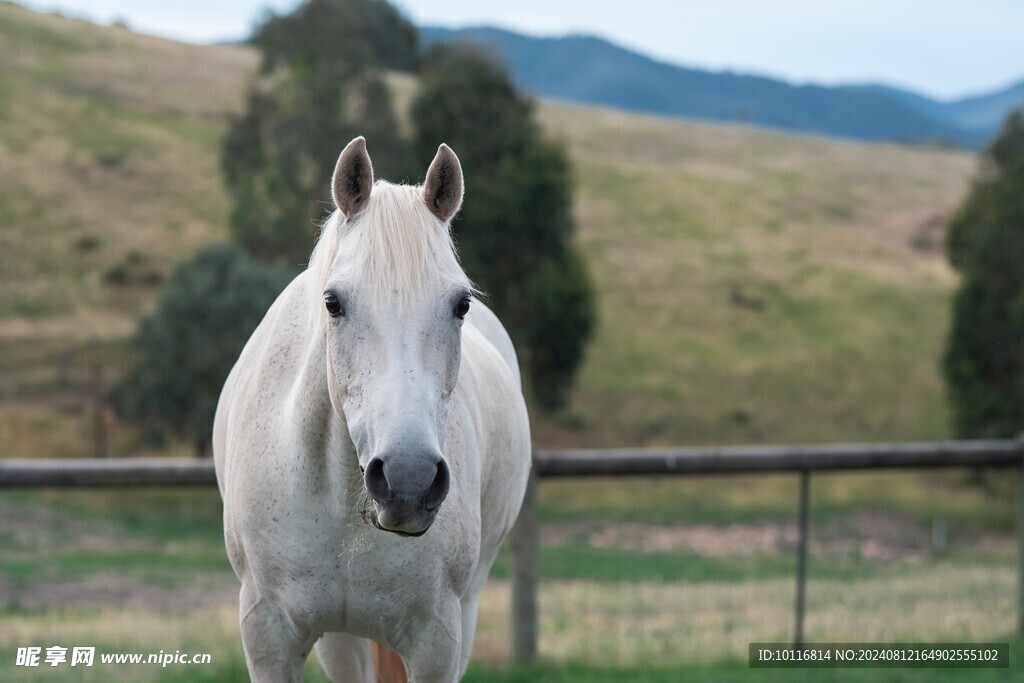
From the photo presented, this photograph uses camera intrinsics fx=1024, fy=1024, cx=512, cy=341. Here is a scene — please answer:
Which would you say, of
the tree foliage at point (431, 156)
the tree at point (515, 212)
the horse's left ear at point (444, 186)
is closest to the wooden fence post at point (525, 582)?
the horse's left ear at point (444, 186)

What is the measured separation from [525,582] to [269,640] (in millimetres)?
3007

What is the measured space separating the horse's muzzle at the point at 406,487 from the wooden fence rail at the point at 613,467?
3.39 meters

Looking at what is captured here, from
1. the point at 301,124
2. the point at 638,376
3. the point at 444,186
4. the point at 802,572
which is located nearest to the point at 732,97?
the point at 638,376

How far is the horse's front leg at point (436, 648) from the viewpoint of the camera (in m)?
2.83

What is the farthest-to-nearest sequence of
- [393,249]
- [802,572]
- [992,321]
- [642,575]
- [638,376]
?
[638,376], [992,321], [642,575], [802,572], [393,249]

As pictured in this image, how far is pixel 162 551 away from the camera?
427 inches

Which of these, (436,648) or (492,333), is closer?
(436,648)

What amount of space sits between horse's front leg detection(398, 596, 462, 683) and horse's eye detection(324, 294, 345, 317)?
92cm

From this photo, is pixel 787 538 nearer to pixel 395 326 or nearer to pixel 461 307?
pixel 461 307

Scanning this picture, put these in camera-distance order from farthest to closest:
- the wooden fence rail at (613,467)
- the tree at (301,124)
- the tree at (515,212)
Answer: the tree at (301,124), the tree at (515,212), the wooden fence rail at (613,467)

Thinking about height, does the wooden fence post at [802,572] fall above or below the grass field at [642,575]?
above

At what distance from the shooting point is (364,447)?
2301mm

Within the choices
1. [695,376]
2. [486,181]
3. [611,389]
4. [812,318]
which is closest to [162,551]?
[486,181]

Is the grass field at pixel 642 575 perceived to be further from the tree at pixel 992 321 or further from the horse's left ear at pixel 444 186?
the horse's left ear at pixel 444 186
